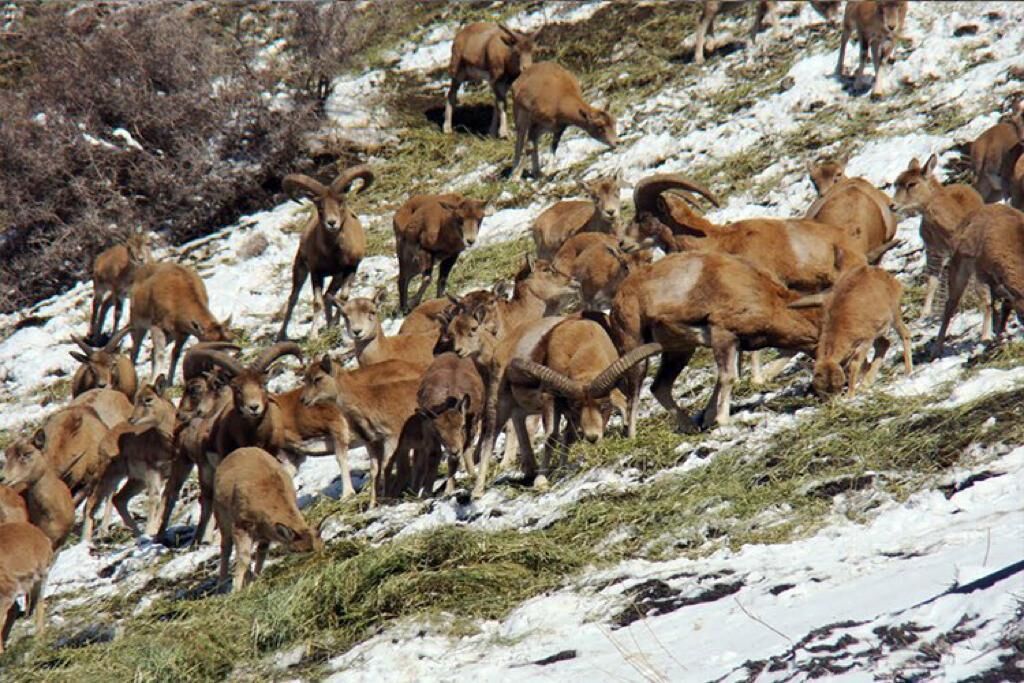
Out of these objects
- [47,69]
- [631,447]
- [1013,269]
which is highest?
[47,69]

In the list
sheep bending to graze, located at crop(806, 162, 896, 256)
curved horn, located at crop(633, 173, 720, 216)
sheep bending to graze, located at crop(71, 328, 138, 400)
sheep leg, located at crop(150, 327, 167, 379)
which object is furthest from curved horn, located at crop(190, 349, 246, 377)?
sheep bending to graze, located at crop(806, 162, 896, 256)

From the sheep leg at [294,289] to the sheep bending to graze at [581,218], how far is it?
12.4 feet

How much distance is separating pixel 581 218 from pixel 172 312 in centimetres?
617

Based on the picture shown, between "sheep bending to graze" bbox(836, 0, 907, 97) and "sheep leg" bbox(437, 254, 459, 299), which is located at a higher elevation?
"sheep bending to graze" bbox(836, 0, 907, 97)

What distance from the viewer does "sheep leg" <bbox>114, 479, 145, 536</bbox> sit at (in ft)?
57.0

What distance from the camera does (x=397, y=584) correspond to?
1072 cm

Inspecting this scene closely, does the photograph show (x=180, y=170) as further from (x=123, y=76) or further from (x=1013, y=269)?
(x=1013, y=269)

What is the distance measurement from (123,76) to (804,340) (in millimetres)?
21027

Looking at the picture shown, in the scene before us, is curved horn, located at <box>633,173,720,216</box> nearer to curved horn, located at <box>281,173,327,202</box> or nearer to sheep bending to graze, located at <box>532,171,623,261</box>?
sheep bending to graze, located at <box>532,171,623,261</box>

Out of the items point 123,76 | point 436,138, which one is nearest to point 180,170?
point 123,76

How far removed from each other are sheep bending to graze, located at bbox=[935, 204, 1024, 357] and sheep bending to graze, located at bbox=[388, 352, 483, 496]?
14.5 feet

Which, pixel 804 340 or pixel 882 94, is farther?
pixel 882 94

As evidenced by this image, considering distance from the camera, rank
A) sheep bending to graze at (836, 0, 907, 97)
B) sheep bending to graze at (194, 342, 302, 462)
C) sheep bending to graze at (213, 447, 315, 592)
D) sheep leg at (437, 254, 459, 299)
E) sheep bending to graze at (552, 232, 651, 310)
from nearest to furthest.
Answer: sheep bending to graze at (213, 447, 315, 592)
sheep bending to graze at (194, 342, 302, 462)
sheep bending to graze at (552, 232, 651, 310)
sheep leg at (437, 254, 459, 299)
sheep bending to graze at (836, 0, 907, 97)

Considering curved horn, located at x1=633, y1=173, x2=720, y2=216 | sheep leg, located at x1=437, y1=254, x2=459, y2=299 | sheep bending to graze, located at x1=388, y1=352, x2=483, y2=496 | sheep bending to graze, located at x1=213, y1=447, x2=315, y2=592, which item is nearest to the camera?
sheep bending to graze, located at x1=213, y1=447, x2=315, y2=592
